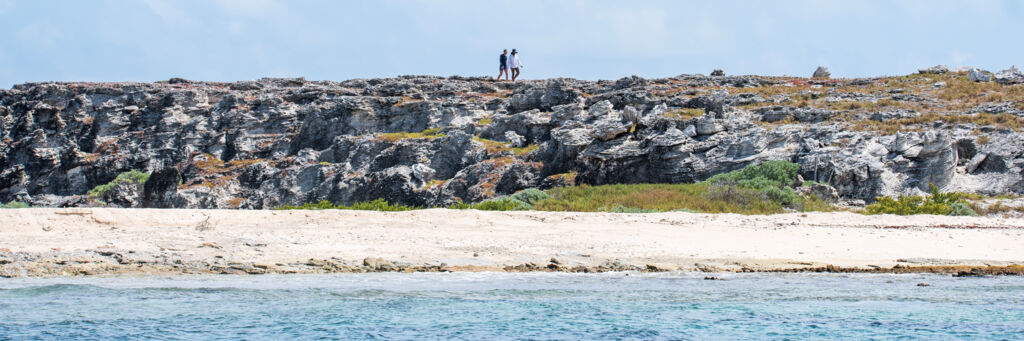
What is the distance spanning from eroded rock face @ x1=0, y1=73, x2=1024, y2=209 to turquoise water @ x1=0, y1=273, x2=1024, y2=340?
13768 millimetres

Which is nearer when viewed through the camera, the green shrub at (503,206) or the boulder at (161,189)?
the green shrub at (503,206)

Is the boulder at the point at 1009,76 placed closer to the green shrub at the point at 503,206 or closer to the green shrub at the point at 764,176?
the green shrub at the point at 764,176

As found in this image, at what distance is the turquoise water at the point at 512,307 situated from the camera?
7.82 m

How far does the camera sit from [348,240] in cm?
1365

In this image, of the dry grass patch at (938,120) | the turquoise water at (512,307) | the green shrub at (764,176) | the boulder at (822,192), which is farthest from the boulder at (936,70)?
the turquoise water at (512,307)

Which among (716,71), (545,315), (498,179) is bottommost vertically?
(545,315)

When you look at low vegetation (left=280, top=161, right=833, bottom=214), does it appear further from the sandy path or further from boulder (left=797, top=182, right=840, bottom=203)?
the sandy path

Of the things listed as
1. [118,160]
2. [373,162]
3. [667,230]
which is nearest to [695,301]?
[667,230]

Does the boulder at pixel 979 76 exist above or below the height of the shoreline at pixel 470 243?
above

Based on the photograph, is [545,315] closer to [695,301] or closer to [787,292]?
[695,301]

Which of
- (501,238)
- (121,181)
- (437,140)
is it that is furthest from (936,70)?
(121,181)

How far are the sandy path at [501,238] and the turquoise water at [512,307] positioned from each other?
125 centimetres

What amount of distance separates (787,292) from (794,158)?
53.2 feet

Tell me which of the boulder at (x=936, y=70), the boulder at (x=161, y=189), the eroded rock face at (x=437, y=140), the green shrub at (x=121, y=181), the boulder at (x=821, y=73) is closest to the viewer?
the eroded rock face at (x=437, y=140)
